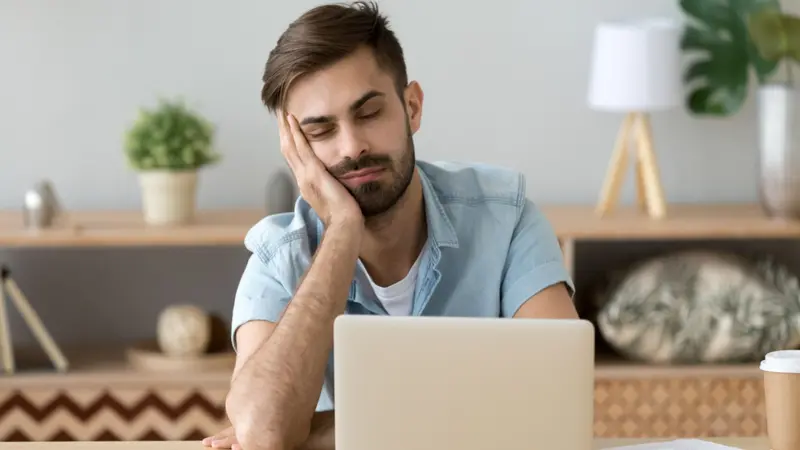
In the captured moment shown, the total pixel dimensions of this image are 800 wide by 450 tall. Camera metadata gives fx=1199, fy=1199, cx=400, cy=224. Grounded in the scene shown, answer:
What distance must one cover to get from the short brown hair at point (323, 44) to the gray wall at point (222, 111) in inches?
52.5

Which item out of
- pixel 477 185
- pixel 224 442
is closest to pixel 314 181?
pixel 477 185

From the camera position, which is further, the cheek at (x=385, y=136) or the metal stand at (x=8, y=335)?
the metal stand at (x=8, y=335)

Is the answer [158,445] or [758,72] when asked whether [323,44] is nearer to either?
[158,445]

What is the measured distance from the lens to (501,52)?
10.8 feet

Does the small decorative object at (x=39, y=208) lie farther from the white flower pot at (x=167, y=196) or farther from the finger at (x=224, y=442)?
the finger at (x=224, y=442)

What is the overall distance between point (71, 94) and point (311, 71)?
5.20 ft

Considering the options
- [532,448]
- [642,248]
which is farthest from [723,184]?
[532,448]

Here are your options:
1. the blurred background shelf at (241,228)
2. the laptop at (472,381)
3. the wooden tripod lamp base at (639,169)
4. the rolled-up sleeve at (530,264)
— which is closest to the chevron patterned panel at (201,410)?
the blurred background shelf at (241,228)

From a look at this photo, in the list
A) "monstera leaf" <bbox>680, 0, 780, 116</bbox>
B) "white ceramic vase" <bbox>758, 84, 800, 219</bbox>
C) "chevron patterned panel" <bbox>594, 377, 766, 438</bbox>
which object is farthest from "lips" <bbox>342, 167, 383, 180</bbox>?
"monstera leaf" <bbox>680, 0, 780, 116</bbox>

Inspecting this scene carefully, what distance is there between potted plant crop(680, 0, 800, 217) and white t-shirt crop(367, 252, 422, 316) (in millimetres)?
1419

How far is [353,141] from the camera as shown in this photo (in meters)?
1.82

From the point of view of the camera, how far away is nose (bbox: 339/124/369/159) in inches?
71.5

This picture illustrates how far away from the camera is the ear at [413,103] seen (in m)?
1.96

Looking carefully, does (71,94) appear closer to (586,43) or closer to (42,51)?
(42,51)
